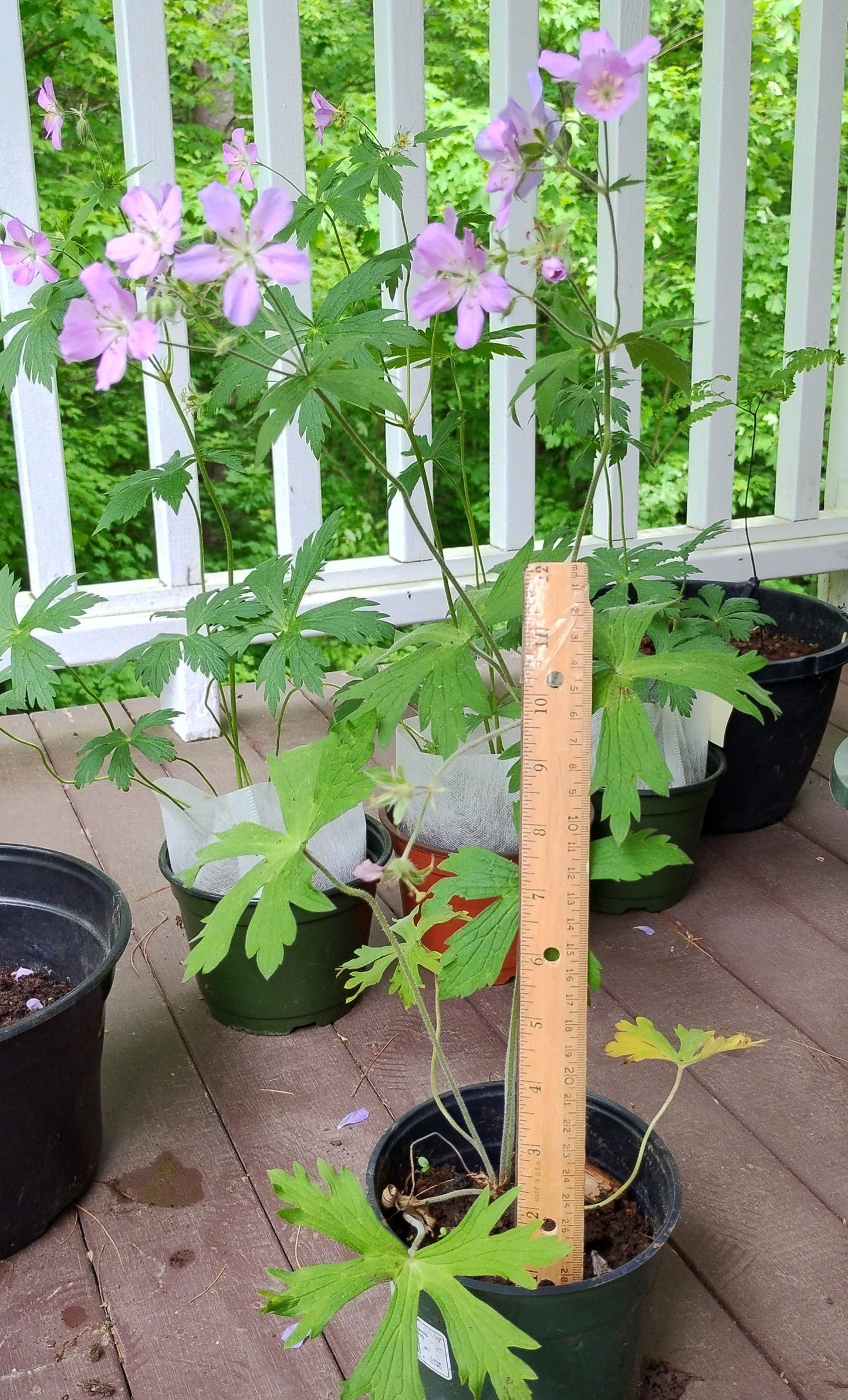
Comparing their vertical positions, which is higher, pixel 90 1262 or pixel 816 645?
pixel 816 645

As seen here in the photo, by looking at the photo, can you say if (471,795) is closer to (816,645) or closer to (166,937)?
(166,937)

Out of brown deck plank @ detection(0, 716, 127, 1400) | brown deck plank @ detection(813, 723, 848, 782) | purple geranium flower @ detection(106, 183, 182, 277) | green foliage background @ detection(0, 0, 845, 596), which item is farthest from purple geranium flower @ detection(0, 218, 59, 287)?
green foliage background @ detection(0, 0, 845, 596)

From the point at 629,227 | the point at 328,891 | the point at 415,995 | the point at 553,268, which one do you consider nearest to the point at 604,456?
the point at 553,268

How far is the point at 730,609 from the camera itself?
1.94 m

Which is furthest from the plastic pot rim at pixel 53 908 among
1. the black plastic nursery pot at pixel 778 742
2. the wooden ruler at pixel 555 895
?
the black plastic nursery pot at pixel 778 742

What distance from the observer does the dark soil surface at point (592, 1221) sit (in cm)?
109

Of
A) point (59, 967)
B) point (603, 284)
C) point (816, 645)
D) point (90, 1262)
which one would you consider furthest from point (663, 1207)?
point (603, 284)

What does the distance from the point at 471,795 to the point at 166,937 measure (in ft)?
1.79

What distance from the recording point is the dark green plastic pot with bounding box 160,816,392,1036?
1.61 meters

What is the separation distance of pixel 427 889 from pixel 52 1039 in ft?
2.07

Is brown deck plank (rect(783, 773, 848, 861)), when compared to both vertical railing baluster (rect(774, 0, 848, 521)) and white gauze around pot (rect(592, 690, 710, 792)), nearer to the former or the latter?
white gauze around pot (rect(592, 690, 710, 792))

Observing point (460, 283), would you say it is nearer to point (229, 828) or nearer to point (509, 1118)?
point (509, 1118)

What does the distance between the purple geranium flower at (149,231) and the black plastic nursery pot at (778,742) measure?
4.60ft

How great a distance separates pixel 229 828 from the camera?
162cm
